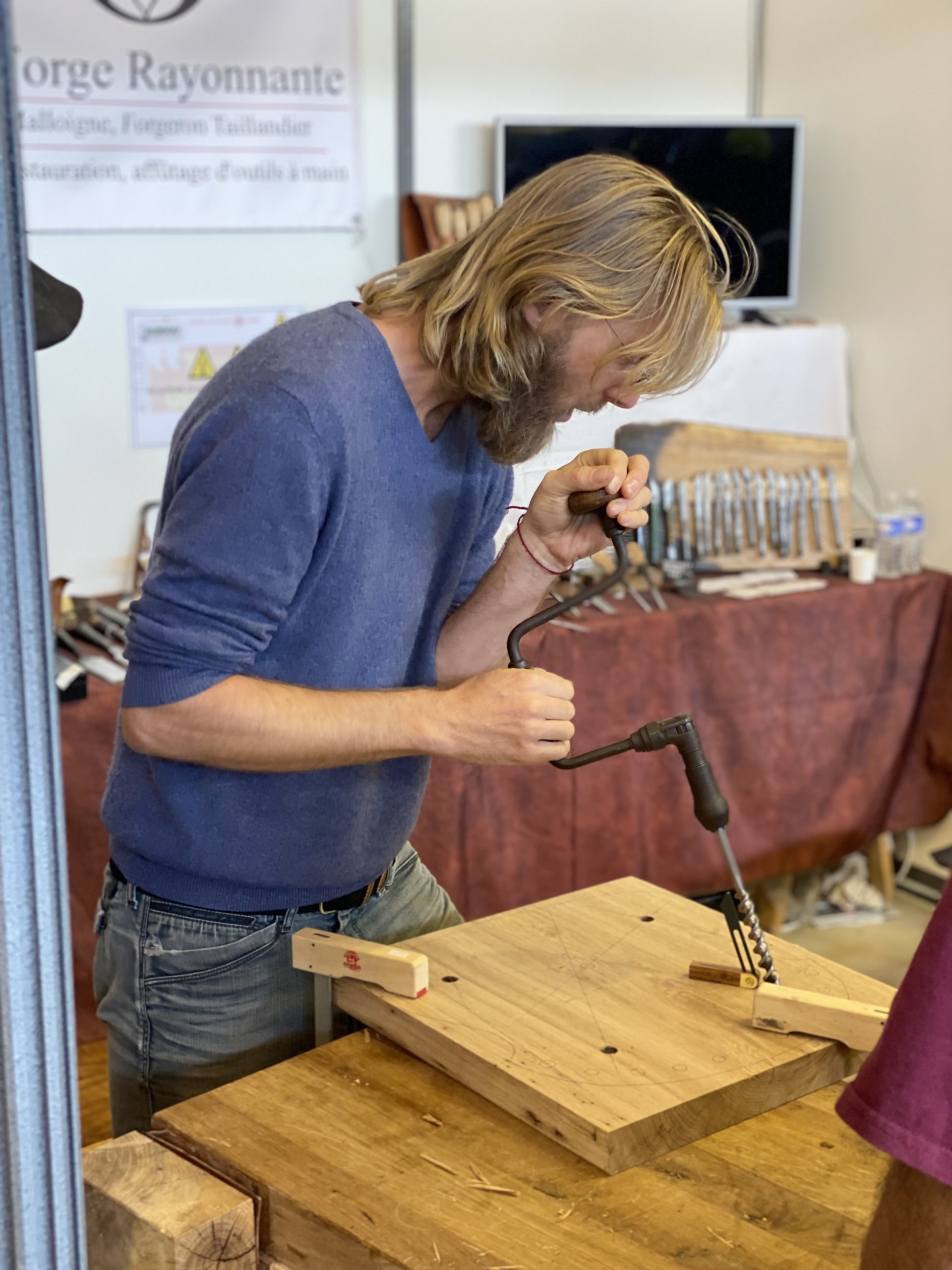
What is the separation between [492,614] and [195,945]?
1.52 feet

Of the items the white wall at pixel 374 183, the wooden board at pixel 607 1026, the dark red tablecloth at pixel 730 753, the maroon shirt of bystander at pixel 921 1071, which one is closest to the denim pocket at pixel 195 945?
the wooden board at pixel 607 1026

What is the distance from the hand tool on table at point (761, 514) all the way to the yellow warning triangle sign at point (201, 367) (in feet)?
4.45

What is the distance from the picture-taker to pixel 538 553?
4.75 ft

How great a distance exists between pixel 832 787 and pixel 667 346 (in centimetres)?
237

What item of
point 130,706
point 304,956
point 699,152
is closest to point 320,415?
point 130,706

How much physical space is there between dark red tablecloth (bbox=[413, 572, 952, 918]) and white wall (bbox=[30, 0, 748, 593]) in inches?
41.9

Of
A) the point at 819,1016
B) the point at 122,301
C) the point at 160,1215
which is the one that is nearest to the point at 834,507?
the point at 122,301

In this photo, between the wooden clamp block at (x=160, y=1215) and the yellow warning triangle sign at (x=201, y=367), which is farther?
the yellow warning triangle sign at (x=201, y=367)

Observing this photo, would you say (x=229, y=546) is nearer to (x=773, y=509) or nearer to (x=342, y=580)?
(x=342, y=580)

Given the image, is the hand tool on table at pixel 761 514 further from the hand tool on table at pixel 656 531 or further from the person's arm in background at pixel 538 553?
the person's arm in background at pixel 538 553

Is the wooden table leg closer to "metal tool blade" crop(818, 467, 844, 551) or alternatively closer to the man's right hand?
"metal tool blade" crop(818, 467, 844, 551)

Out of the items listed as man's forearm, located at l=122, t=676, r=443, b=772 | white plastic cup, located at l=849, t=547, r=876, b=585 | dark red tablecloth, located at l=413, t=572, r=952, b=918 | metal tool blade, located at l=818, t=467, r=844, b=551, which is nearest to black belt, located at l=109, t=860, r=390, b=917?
man's forearm, located at l=122, t=676, r=443, b=772

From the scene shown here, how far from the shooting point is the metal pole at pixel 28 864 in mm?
613

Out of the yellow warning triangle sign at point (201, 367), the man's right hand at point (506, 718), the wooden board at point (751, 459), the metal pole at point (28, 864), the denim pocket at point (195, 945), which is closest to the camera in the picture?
the metal pole at point (28, 864)
